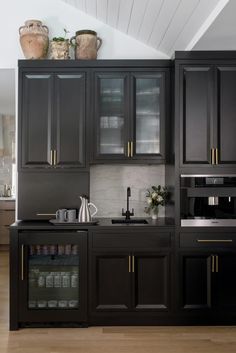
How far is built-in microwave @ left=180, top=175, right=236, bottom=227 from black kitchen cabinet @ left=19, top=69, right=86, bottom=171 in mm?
1031

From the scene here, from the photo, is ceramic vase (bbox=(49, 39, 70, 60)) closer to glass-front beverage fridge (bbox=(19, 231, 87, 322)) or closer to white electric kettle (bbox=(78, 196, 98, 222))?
white electric kettle (bbox=(78, 196, 98, 222))

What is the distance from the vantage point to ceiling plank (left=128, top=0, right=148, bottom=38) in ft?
10.8

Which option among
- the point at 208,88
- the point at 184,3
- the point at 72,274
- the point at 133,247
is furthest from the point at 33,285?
the point at 184,3

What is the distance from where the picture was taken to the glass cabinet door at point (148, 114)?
379cm

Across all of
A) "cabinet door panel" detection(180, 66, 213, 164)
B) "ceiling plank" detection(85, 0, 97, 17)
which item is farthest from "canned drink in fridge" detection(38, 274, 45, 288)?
"ceiling plank" detection(85, 0, 97, 17)

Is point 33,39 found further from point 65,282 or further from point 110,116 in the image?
point 65,282

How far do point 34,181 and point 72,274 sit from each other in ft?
3.24

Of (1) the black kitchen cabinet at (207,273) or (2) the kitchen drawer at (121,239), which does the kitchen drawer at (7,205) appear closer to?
(2) the kitchen drawer at (121,239)

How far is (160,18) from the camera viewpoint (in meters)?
3.36

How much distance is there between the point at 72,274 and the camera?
3592 millimetres

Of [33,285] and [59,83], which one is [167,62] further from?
[33,285]

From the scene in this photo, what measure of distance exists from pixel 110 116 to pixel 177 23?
3.40ft

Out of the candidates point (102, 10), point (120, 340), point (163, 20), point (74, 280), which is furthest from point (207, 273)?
point (102, 10)

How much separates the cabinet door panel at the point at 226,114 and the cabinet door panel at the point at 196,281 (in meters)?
0.91
